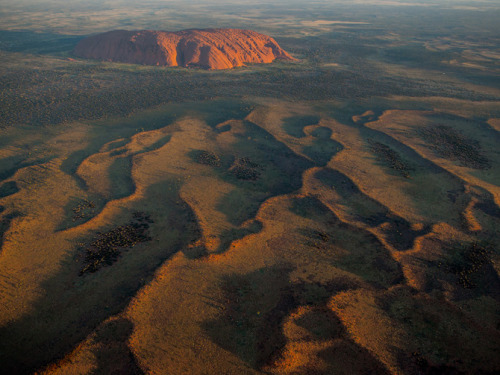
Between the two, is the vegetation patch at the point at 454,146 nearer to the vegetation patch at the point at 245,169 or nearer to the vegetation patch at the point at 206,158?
the vegetation patch at the point at 245,169

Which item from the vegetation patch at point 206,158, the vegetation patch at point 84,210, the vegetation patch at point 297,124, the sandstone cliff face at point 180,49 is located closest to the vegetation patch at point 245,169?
the vegetation patch at point 206,158

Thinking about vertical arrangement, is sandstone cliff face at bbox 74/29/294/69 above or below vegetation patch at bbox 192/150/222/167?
above

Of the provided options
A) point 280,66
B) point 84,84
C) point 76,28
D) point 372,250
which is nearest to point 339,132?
point 372,250

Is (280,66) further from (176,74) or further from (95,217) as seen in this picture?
(95,217)

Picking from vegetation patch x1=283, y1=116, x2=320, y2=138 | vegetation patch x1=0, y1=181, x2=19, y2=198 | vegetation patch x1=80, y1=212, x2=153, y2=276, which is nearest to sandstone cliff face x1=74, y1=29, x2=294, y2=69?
vegetation patch x1=283, y1=116, x2=320, y2=138

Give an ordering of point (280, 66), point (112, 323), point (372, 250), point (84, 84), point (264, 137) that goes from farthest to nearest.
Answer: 1. point (280, 66)
2. point (84, 84)
3. point (264, 137)
4. point (372, 250)
5. point (112, 323)

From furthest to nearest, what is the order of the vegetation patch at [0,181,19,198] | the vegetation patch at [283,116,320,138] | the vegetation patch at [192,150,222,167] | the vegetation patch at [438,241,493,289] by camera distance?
the vegetation patch at [283,116,320,138] → the vegetation patch at [192,150,222,167] → the vegetation patch at [0,181,19,198] → the vegetation patch at [438,241,493,289]

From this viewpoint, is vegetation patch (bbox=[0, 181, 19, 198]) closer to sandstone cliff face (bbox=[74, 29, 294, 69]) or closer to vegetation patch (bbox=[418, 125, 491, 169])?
vegetation patch (bbox=[418, 125, 491, 169])
